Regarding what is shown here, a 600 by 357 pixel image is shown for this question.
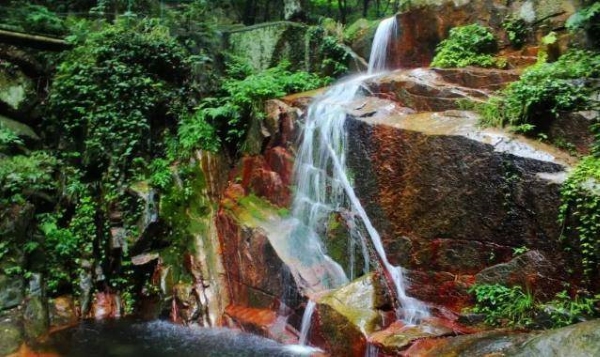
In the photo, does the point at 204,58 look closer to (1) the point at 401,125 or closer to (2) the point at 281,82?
(2) the point at 281,82

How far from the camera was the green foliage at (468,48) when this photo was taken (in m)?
8.77

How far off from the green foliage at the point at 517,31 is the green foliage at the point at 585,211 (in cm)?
404

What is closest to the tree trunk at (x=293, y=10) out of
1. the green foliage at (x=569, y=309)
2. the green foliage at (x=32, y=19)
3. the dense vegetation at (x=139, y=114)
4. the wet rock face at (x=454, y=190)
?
the dense vegetation at (x=139, y=114)

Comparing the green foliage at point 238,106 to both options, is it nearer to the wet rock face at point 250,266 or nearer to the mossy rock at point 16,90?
the wet rock face at point 250,266

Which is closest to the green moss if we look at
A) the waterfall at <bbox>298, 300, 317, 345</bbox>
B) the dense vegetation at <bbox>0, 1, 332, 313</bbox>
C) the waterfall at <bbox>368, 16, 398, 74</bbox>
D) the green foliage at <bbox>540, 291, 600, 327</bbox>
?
the waterfall at <bbox>298, 300, 317, 345</bbox>

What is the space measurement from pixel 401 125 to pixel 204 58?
6236 mm

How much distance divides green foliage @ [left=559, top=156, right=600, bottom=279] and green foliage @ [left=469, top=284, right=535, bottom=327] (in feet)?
2.72

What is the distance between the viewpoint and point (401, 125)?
24.1 ft

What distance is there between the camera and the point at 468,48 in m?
9.03

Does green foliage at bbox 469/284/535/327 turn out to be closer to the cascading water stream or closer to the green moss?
the cascading water stream

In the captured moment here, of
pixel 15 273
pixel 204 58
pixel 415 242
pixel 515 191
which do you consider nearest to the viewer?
pixel 515 191

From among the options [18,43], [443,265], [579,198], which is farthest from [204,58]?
[579,198]

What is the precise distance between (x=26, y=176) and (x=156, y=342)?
4.25 meters

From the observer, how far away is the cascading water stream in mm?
7113
